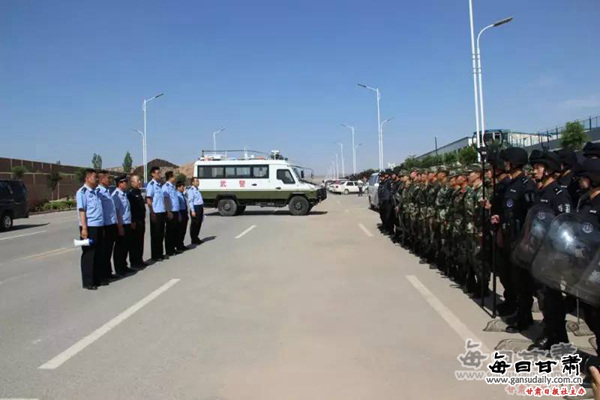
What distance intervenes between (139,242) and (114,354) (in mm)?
5451

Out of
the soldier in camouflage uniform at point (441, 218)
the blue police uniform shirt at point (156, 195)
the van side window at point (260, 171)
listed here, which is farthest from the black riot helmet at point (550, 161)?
the van side window at point (260, 171)

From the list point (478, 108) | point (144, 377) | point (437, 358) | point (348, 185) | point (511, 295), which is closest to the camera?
point (144, 377)

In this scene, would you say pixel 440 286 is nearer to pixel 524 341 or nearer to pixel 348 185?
pixel 524 341

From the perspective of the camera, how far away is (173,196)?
1187 cm

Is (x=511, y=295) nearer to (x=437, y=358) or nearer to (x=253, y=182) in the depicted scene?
(x=437, y=358)

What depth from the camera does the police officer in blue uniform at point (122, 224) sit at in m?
9.01

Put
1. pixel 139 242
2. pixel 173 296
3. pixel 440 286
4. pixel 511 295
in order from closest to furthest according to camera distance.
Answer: pixel 511 295 → pixel 173 296 → pixel 440 286 → pixel 139 242

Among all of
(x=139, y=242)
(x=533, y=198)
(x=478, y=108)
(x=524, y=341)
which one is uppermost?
(x=478, y=108)

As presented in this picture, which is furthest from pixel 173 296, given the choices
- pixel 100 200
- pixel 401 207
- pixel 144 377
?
pixel 401 207

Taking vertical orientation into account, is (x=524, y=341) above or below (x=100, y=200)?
below

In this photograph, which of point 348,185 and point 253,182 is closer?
point 253,182

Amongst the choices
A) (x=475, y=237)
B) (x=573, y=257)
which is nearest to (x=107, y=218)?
(x=475, y=237)

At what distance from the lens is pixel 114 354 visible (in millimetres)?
4918

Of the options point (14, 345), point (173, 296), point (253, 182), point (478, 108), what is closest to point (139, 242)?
point (173, 296)
